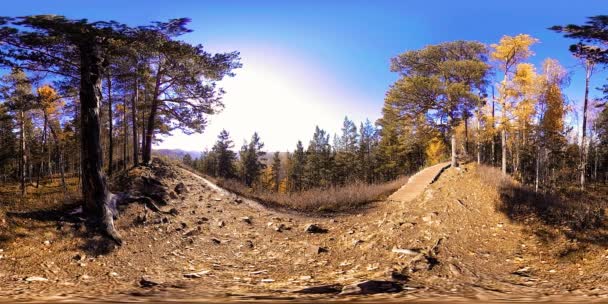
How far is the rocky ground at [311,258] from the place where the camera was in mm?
7289

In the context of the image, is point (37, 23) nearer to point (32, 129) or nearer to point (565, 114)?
point (565, 114)

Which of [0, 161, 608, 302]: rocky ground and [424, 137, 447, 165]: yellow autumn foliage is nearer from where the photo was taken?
[0, 161, 608, 302]: rocky ground

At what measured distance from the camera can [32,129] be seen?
3962cm

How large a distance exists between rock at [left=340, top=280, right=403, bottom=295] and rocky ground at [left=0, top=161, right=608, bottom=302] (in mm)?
36

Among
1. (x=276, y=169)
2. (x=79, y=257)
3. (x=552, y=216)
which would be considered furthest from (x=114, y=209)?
(x=276, y=169)

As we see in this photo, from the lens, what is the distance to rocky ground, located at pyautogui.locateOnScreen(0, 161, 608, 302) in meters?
7.29

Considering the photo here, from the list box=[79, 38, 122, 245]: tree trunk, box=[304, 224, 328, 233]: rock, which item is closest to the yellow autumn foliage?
box=[304, 224, 328, 233]: rock

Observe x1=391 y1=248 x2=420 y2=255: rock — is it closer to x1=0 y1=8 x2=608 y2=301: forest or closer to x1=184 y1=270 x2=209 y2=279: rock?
x1=0 y1=8 x2=608 y2=301: forest

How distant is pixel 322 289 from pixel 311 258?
12.0 feet

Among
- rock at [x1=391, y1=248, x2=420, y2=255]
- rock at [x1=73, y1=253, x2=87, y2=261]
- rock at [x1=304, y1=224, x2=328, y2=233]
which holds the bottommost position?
rock at [x1=304, y1=224, x2=328, y2=233]

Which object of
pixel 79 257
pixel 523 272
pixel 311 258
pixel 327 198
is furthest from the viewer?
pixel 327 198

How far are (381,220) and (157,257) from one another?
7.59m

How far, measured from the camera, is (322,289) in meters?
7.32

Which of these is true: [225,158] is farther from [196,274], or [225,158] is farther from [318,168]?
[196,274]
